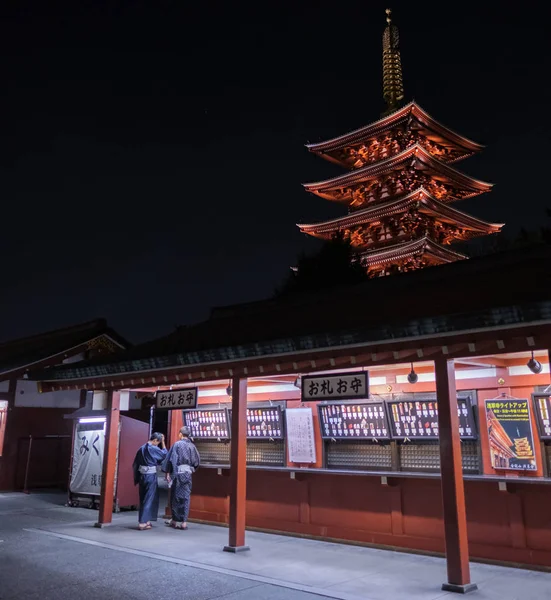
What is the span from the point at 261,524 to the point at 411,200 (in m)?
18.2

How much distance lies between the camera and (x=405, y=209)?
1035 inches

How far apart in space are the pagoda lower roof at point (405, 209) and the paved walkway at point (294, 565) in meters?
18.6

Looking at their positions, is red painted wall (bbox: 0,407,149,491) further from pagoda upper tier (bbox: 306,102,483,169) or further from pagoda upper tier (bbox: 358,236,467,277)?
pagoda upper tier (bbox: 306,102,483,169)

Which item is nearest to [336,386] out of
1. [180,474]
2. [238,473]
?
[238,473]

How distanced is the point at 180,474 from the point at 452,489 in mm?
6172

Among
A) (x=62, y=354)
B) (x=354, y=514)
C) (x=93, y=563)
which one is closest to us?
(x=93, y=563)

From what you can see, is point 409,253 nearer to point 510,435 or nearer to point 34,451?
point 34,451

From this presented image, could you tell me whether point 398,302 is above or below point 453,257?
below

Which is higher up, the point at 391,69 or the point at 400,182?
the point at 391,69

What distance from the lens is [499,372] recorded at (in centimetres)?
881

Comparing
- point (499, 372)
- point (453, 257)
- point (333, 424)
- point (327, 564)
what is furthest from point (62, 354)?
point (453, 257)


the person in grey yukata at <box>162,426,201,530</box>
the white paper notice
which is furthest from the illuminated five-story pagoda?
the person in grey yukata at <box>162,426,201,530</box>

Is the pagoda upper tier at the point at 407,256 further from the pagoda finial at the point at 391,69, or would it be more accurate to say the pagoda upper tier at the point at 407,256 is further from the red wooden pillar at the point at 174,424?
the red wooden pillar at the point at 174,424

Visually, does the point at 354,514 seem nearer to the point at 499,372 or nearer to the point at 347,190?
the point at 499,372
